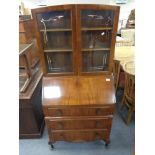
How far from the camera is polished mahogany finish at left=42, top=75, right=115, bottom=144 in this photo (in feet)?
5.48

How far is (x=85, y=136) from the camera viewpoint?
1854mm

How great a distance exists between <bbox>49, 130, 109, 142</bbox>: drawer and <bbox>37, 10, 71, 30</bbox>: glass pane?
106 cm

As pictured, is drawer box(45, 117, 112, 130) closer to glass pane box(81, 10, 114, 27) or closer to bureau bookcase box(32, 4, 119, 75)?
bureau bookcase box(32, 4, 119, 75)

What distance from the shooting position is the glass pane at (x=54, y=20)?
149 cm

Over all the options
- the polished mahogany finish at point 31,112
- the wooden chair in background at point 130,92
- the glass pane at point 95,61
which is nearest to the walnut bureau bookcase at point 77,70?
the glass pane at point 95,61

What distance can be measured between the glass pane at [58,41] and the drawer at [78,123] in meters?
0.71

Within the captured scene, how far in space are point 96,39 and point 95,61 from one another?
0.74 ft

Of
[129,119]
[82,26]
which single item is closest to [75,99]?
[82,26]

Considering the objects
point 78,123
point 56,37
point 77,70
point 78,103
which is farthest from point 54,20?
point 78,123

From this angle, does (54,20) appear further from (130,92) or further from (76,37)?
(130,92)
